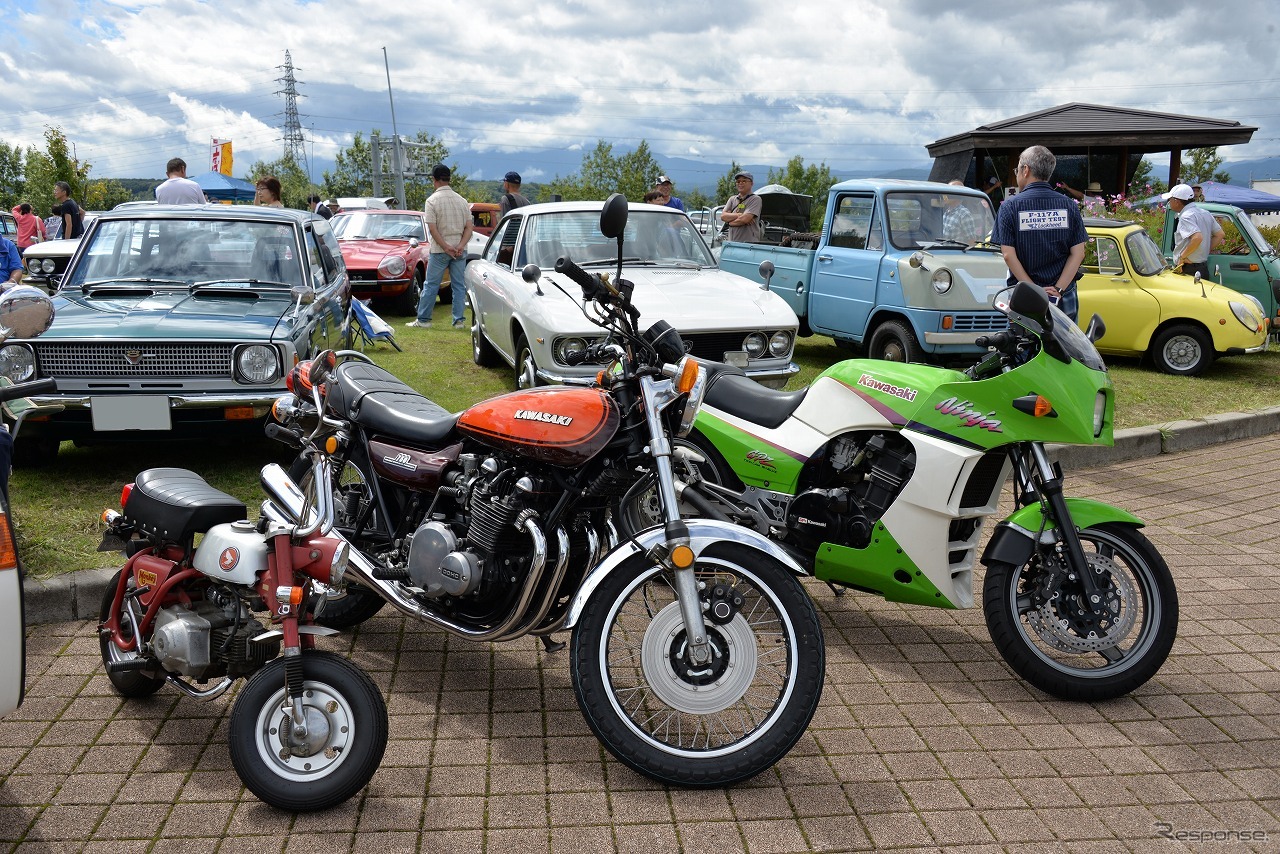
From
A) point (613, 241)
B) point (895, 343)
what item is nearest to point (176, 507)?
point (613, 241)

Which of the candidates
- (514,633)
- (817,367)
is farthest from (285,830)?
(817,367)

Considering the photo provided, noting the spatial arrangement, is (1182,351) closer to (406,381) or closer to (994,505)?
(406,381)

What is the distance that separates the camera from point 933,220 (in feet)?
33.5

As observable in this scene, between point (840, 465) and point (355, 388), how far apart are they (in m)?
2.02

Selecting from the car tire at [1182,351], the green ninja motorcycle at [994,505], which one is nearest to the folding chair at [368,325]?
the green ninja motorcycle at [994,505]

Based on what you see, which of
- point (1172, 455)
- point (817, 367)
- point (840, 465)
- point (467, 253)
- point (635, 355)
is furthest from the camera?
point (467, 253)

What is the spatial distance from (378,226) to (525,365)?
31.4 feet

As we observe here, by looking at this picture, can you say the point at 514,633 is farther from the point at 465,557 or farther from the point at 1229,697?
the point at 1229,697

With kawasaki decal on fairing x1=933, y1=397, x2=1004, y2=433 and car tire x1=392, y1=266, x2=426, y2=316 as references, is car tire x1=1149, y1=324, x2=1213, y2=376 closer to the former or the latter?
kawasaki decal on fairing x1=933, y1=397, x2=1004, y2=433

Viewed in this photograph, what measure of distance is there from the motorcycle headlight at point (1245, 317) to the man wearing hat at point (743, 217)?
5.34 metres

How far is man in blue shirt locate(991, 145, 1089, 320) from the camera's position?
22.2ft

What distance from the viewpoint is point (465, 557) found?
11.6 ft

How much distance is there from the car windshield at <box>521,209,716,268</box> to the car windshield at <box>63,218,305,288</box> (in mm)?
2203

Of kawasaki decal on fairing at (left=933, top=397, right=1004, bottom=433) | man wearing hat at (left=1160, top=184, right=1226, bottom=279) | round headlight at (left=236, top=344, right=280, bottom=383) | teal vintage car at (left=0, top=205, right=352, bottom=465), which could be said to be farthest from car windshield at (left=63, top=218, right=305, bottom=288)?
man wearing hat at (left=1160, top=184, right=1226, bottom=279)
